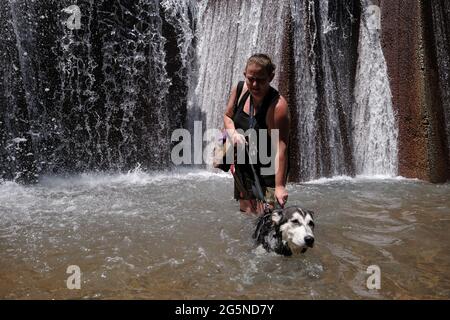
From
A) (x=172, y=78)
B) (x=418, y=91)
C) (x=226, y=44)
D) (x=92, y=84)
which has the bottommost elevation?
(x=418, y=91)

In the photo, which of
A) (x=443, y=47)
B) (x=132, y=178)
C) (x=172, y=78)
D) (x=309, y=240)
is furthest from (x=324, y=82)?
(x=309, y=240)

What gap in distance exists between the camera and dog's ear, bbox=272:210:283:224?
126 inches

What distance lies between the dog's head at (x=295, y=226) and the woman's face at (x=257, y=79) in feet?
2.99

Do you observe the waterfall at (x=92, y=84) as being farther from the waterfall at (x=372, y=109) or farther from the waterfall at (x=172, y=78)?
the waterfall at (x=372, y=109)

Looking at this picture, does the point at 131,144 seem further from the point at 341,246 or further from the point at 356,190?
the point at 341,246

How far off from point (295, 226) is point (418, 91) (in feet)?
20.4

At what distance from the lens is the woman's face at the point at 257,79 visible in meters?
3.19

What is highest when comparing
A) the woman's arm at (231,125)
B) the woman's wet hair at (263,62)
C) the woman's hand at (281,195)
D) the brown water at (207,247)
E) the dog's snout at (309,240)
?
the woman's wet hair at (263,62)

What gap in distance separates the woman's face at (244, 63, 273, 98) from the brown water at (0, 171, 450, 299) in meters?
1.30

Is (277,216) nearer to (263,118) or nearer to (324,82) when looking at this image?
(263,118)

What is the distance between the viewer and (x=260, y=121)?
3488 mm

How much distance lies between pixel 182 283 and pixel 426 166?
20.8 ft

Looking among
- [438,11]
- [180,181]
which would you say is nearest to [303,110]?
[180,181]

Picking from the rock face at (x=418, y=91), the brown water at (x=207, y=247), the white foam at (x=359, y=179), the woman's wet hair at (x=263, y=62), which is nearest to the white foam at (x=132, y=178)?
the brown water at (x=207, y=247)
